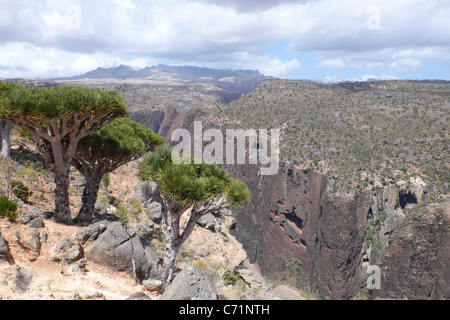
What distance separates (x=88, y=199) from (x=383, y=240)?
55150 millimetres

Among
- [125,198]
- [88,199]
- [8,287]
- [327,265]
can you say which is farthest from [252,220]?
[8,287]

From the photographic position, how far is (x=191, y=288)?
831cm

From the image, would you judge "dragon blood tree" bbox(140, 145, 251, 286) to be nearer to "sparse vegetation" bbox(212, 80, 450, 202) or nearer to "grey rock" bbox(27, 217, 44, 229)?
"grey rock" bbox(27, 217, 44, 229)

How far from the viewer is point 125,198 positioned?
21609mm

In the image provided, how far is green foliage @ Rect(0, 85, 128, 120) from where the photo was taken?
34.0ft

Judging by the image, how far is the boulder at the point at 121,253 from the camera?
11188 millimetres

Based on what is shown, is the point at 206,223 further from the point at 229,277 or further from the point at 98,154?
the point at 98,154

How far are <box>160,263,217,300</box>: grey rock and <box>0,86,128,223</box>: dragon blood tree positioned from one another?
7521 millimetres

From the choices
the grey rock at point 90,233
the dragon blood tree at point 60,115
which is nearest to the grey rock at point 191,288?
the grey rock at point 90,233

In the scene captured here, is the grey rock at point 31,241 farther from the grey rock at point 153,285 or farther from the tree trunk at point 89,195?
the grey rock at point 153,285

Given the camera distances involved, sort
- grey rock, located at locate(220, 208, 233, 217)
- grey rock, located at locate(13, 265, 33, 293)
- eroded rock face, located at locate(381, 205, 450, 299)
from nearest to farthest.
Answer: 1. grey rock, located at locate(13, 265, 33, 293)
2. grey rock, located at locate(220, 208, 233, 217)
3. eroded rock face, located at locate(381, 205, 450, 299)

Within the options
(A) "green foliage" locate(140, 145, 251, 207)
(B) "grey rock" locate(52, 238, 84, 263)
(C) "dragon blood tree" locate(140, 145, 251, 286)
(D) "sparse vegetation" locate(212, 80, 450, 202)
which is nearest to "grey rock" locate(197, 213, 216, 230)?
(C) "dragon blood tree" locate(140, 145, 251, 286)

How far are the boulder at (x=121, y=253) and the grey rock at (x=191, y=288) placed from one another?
3.18m

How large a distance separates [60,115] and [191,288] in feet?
26.7
